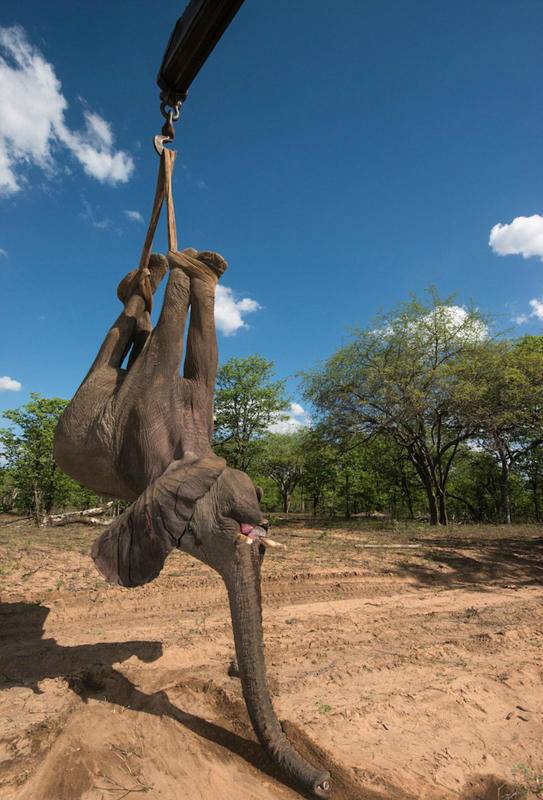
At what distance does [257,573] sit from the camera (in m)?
2.98

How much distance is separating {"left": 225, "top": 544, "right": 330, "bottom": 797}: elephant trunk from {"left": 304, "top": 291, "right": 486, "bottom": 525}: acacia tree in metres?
17.6

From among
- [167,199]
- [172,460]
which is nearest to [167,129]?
[167,199]

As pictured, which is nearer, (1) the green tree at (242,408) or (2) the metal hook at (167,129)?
(2) the metal hook at (167,129)

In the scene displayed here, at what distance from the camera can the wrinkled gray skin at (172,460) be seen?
9.14 feet

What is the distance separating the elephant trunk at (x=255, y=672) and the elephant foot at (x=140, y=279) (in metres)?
2.84

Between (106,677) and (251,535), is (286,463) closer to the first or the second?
(106,677)

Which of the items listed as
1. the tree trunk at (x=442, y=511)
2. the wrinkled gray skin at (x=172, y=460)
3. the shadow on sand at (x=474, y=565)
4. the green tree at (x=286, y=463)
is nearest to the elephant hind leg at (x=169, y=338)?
the wrinkled gray skin at (x=172, y=460)

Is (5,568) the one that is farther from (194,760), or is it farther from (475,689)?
(475,689)

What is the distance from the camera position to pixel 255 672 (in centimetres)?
276

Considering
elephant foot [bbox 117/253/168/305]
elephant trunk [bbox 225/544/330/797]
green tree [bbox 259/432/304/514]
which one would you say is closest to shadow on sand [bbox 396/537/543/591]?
elephant trunk [bbox 225/544/330/797]

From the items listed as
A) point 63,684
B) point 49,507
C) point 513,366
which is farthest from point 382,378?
point 49,507

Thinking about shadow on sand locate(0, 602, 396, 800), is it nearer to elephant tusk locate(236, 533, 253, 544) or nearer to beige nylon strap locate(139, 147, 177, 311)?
elephant tusk locate(236, 533, 253, 544)

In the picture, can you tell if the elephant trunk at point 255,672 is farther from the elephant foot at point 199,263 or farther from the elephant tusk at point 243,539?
the elephant foot at point 199,263

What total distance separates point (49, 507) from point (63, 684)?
25370 millimetres
